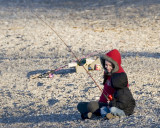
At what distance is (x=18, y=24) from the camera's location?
1523 cm

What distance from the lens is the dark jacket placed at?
203 inches

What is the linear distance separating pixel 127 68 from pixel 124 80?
160 inches

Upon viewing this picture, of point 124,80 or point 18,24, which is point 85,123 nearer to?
point 124,80

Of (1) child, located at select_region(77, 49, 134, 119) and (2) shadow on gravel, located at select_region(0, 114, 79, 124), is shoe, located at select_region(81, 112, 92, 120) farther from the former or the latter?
(2) shadow on gravel, located at select_region(0, 114, 79, 124)

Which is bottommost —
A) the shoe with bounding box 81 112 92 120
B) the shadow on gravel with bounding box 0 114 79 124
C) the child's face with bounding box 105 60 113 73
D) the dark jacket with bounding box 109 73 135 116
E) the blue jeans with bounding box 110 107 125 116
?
the shadow on gravel with bounding box 0 114 79 124

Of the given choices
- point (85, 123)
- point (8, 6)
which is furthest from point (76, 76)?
point (8, 6)

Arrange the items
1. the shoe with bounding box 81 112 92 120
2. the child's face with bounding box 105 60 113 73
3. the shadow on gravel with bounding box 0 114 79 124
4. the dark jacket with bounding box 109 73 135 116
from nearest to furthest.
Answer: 1. the dark jacket with bounding box 109 73 135 116
2. the child's face with bounding box 105 60 113 73
3. the shoe with bounding box 81 112 92 120
4. the shadow on gravel with bounding box 0 114 79 124

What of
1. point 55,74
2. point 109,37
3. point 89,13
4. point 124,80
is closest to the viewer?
point 124,80

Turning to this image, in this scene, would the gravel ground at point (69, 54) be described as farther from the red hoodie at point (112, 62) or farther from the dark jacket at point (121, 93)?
the red hoodie at point (112, 62)

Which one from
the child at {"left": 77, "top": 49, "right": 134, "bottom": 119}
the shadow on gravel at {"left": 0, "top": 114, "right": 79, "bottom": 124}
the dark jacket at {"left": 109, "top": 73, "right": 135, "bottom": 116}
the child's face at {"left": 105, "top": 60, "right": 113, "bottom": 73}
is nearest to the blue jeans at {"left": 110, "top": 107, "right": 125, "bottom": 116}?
the dark jacket at {"left": 109, "top": 73, "right": 135, "bottom": 116}

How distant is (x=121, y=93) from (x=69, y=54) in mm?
5893

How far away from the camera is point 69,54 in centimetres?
1100

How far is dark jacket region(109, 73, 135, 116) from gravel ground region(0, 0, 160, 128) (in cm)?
19

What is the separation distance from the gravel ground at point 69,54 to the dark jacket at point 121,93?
0.63 feet
